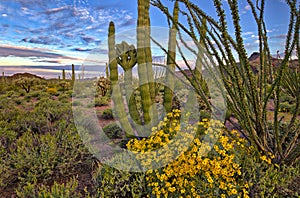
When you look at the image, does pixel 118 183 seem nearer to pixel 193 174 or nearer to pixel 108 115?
pixel 193 174

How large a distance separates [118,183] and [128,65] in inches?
86.7

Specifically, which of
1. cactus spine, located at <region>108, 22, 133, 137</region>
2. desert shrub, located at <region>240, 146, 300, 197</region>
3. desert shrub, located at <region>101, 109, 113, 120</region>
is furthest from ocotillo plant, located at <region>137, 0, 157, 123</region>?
desert shrub, located at <region>101, 109, 113, 120</region>

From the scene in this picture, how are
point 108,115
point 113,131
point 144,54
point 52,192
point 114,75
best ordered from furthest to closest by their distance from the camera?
point 108,115
point 113,131
point 114,75
point 144,54
point 52,192

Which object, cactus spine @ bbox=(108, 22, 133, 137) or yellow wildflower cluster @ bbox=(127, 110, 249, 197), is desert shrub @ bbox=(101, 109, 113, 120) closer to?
cactus spine @ bbox=(108, 22, 133, 137)

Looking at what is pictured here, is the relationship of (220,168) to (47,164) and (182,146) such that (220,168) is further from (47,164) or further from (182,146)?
(47,164)

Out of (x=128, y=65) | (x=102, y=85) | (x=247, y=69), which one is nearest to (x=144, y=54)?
(x=128, y=65)

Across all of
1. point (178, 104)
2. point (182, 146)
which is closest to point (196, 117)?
point (178, 104)

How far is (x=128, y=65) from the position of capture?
459cm

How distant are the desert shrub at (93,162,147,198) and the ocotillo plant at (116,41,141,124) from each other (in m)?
1.48

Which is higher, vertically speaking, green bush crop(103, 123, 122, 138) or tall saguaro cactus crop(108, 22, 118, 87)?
tall saguaro cactus crop(108, 22, 118, 87)

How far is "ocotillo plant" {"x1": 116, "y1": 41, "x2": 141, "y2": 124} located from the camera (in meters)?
4.59

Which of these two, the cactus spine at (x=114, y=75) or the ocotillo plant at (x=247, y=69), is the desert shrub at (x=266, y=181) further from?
the cactus spine at (x=114, y=75)

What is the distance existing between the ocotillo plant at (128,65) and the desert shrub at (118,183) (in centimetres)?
148

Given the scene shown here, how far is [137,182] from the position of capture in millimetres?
3199
